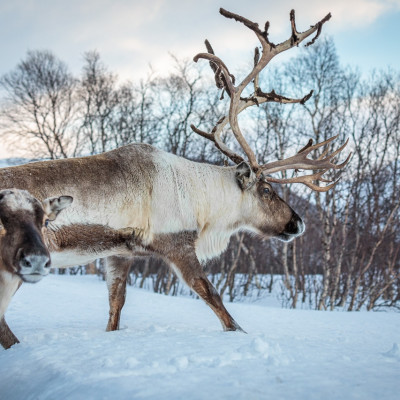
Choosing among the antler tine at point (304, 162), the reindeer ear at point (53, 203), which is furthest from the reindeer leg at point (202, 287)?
the antler tine at point (304, 162)

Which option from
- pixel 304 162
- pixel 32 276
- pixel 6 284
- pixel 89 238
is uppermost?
pixel 304 162

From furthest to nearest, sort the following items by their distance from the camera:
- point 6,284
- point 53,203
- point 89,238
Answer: point 89,238 → point 53,203 → point 6,284

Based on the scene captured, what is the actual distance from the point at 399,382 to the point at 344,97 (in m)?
15.3

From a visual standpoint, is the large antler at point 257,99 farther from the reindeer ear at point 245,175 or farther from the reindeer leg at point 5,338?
the reindeer leg at point 5,338

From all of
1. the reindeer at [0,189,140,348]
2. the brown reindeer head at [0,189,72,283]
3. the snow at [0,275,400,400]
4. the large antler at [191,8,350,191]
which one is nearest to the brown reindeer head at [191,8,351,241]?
the large antler at [191,8,350,191]

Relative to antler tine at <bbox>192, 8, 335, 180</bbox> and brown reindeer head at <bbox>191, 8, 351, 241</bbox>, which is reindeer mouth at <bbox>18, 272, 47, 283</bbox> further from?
antler tine at <bbox>192, 8, 335, 180</bbox>

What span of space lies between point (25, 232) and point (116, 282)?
93.6 inches

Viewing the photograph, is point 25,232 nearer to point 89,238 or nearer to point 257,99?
point 89,238

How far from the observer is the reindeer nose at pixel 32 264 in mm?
3240

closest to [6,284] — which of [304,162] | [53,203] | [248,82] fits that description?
[53,203]

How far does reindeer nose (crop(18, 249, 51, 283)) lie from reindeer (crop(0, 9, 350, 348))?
50.6 inches

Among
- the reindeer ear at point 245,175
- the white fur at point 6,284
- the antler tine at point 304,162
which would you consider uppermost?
the antler tine at point 304,162

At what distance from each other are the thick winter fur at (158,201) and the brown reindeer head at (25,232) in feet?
1.69

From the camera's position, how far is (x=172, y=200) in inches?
207
